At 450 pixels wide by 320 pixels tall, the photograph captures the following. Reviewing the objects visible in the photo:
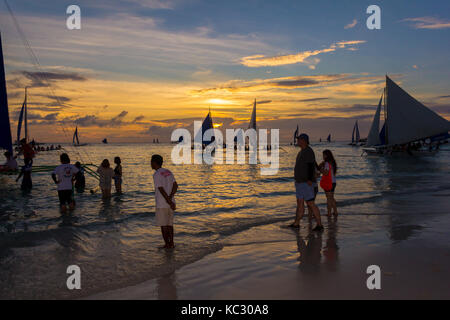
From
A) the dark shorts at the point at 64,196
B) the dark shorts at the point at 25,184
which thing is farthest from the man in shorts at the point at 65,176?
the dark shorts at the point at 25,184

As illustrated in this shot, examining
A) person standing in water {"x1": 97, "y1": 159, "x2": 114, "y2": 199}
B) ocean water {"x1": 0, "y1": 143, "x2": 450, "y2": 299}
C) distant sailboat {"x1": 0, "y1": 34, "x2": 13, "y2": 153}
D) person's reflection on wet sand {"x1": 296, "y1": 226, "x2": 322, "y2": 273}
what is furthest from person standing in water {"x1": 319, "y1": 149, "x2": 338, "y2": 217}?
distant sailboat {"x1": 0, "y1": 34, "x2": 13, "y2": 153}

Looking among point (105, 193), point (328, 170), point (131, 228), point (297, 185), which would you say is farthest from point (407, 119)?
point (131, 228)

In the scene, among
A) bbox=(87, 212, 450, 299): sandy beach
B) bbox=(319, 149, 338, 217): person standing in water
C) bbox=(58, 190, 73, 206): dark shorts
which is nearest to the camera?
bbox=(87, 212, 450, 299): sandy beach

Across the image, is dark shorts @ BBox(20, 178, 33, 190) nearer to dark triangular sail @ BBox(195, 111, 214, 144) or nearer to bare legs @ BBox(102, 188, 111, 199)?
bare legs @ BBox(102, 188, 111, 199)

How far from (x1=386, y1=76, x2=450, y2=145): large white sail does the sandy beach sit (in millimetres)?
35220

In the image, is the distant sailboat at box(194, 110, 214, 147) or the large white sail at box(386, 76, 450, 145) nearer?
the large white sail at box(386, 76, 450, 145)

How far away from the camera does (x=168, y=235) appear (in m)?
7.11

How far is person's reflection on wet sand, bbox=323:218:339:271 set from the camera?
18.2 ft

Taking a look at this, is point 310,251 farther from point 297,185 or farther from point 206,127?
point 206,127

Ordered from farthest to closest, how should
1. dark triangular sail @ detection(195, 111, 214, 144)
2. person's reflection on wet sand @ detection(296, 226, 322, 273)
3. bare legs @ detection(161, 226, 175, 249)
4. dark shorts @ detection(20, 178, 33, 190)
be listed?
dark triangular sail @ detection(195, 111, 214, 144)
dark shorts @ detection(20, 178, 33, 190)
bare legs @ detection(161, 226, 175, 249)
person's reflection on wet sand @ detection(296, 226, 322, 273)

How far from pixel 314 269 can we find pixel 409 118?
1561 inches
